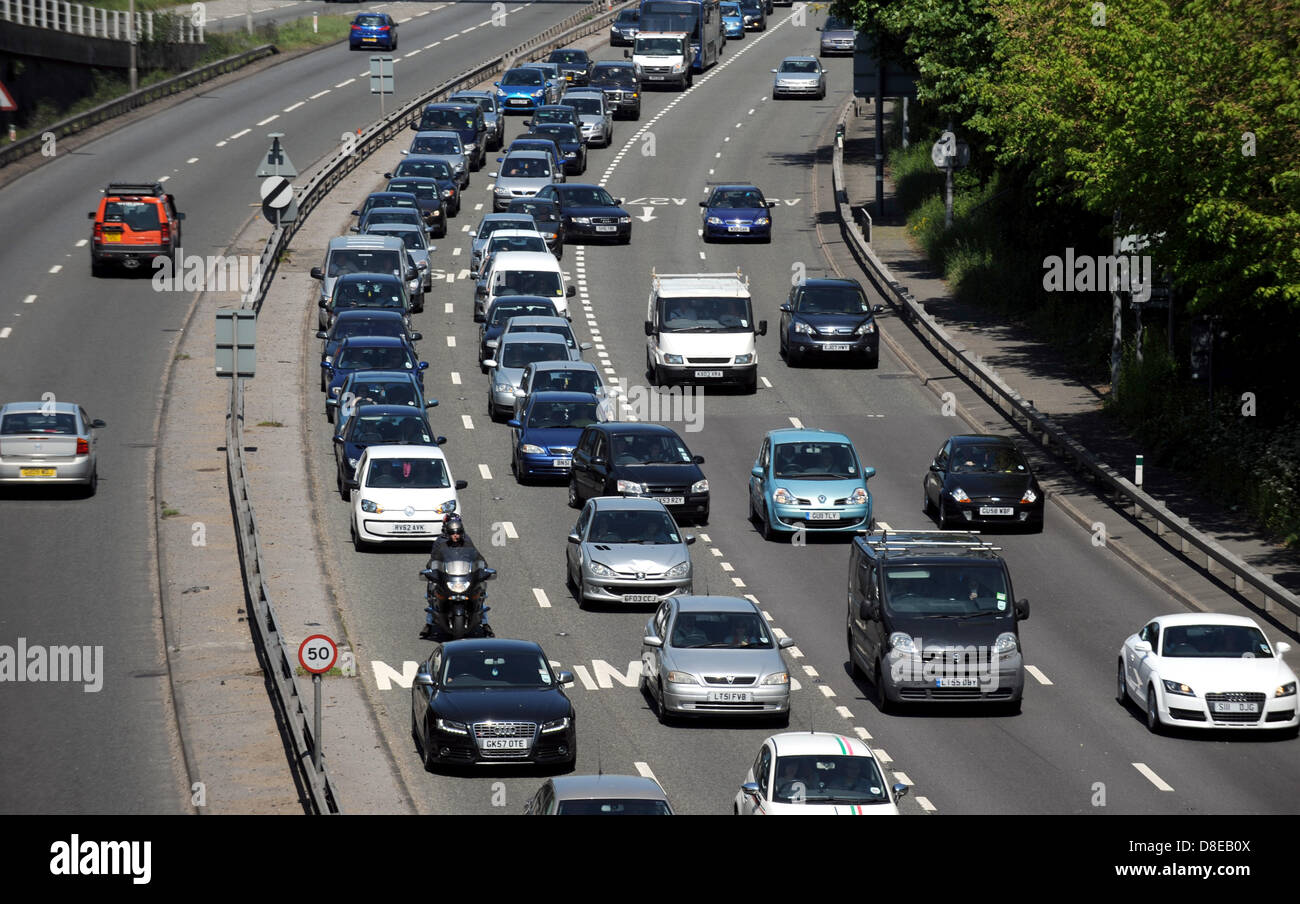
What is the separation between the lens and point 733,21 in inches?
4163

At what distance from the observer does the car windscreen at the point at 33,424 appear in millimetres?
35281

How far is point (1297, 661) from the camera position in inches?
1086

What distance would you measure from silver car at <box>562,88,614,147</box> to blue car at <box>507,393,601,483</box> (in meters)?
37.3

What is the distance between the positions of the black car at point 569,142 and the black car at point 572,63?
16.2 meters

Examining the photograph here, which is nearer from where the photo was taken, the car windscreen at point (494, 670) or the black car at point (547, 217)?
the car windscreen at point (494, 670)

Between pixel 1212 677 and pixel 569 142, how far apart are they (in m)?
47.1

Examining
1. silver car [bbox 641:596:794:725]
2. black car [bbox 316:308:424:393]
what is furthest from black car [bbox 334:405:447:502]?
silver car [bbox 641:596:794:725]

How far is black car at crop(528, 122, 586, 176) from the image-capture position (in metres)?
68.7

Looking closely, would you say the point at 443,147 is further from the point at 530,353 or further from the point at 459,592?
the point at 459,592

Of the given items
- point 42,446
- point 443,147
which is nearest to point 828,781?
point 42,446

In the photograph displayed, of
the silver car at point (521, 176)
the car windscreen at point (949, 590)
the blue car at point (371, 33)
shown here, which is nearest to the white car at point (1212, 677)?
the car windscreen at point (949, 590)

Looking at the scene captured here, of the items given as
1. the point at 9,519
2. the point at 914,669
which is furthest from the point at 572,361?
the point at 914,669

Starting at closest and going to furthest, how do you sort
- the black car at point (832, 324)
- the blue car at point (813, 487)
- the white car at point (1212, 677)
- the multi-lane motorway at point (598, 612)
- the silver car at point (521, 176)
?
the multi-lane motorway at point (598, 612) < the white car at point (1212, 677) < the blue car at point (813, 487) < the black car at point (832, 324) < the silver car at point (521, 176)

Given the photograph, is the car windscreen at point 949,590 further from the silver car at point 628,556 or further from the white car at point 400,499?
the white car at point 400,499
